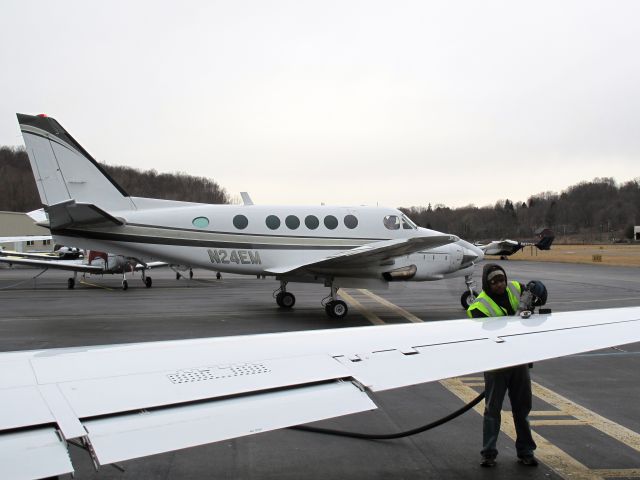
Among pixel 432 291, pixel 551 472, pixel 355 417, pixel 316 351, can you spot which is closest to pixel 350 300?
pixel 432 291

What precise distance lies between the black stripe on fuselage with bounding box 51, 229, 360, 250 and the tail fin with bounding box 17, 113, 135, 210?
3.55 feet

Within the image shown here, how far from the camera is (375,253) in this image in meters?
13.5

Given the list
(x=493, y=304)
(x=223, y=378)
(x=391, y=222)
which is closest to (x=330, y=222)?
(x=391, y=222)

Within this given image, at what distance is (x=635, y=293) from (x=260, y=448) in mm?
20709

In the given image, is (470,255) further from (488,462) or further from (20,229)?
(20,229)

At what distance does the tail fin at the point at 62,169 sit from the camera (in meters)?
14.3

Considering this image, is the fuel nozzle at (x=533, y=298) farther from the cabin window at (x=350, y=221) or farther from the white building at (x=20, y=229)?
the white building at (x=20, y=229)

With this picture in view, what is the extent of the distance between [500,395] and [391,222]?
11.5 meters

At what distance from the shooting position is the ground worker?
15.3 ft

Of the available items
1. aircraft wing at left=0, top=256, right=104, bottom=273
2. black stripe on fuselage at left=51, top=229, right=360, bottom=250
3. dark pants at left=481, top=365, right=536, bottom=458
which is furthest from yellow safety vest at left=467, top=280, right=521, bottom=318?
aircraft wing at left=0, top=256, right=104, bottom=273

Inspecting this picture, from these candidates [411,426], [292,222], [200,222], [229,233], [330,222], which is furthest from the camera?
[330,222]

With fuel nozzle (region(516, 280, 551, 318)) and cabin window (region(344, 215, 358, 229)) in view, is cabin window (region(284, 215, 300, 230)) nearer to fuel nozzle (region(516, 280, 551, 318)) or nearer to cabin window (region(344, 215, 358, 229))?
cabin window (region(344, 215, 358, 229))

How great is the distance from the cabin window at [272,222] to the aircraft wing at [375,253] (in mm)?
1227

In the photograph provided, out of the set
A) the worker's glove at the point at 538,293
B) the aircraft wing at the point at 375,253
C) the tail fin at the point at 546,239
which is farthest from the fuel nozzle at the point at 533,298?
the tail fin at the point at 546,239
